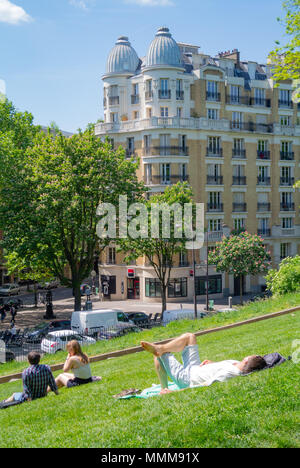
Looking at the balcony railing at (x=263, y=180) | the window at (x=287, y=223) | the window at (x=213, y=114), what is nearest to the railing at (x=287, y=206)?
the window at (x=287, y=223)

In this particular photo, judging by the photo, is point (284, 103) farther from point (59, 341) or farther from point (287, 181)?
point (59, 341)

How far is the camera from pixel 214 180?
47.7 metres

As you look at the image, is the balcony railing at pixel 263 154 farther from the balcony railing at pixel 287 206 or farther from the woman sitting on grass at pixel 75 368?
the woman sitting on grass at pixel 75 368

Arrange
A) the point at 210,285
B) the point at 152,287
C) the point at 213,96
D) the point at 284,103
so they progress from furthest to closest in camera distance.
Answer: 1. the point at 284,103
2. the point at 213,96
3. the point at 210,285
4. the point at 152,287

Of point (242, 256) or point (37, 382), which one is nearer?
point (37, 382)

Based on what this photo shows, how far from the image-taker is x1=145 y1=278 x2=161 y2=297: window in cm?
4522

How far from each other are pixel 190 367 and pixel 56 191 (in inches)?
883

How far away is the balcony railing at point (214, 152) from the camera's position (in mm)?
47281

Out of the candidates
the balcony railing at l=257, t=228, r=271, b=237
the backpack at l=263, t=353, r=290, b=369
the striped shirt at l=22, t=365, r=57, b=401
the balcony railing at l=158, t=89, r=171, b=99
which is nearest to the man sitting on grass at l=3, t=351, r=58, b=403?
the striped shirt at l=22, t=365, r=57, b=401

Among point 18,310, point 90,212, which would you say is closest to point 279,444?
point 90,212

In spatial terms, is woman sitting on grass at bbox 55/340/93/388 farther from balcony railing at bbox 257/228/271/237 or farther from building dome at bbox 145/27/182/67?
balcony railing at bbox 257/228/271/237

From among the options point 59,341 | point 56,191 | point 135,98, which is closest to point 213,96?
point 135,98

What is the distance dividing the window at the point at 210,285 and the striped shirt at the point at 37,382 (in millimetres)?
36676
